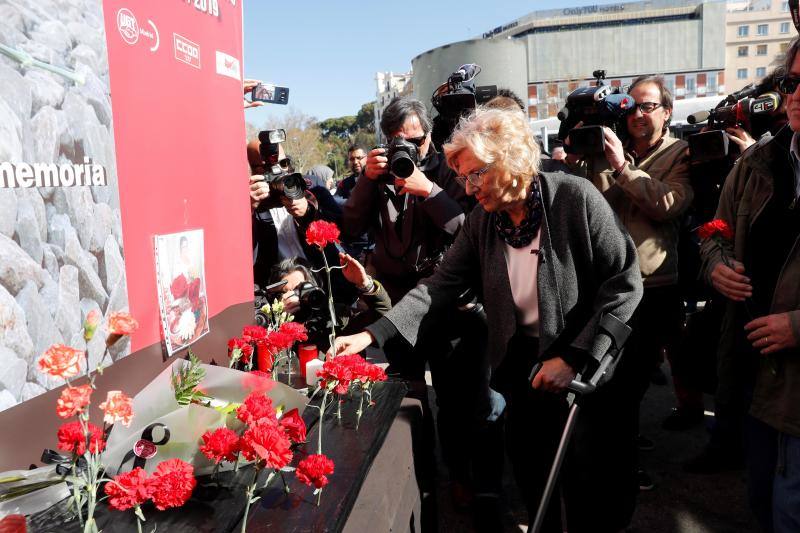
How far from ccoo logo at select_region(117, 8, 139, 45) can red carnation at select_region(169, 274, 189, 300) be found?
0.61 metres

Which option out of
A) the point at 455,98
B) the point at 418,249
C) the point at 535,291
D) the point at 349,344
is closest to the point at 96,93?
the point at 349,344

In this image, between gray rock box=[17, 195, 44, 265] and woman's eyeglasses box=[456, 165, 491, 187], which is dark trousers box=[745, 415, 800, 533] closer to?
woman's eyeglasses box=[456, 165, 491, 187]

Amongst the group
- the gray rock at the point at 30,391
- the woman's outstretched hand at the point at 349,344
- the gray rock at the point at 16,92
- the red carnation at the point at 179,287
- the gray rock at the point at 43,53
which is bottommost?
the woman's outstretched hand at the point at 349,344

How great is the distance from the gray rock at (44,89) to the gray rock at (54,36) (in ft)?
0.18

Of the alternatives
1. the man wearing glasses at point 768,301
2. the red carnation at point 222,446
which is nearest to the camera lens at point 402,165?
the man wearing glasses at point 768,301

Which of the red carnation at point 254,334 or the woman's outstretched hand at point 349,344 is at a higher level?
the red carnation at point 254,334

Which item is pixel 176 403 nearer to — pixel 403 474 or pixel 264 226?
pixel 403 474

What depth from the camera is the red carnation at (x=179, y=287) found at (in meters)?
1.65

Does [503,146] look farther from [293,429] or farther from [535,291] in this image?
→ [293,429]

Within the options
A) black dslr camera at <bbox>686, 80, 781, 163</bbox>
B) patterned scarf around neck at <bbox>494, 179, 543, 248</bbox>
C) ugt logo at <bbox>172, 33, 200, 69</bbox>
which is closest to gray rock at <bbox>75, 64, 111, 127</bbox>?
ugt logo at <bbox>172, 33, 200, 69</bbox>

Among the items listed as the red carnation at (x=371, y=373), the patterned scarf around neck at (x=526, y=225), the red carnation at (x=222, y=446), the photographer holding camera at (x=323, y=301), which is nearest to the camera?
the red carnation at (x=222, y=446)

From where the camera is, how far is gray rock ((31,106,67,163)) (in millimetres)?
1168

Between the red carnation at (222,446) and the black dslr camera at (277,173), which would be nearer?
the red carnation at (222,446)

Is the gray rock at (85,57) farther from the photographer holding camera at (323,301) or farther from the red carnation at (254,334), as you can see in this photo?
the photographer holding camera at (323,301)
